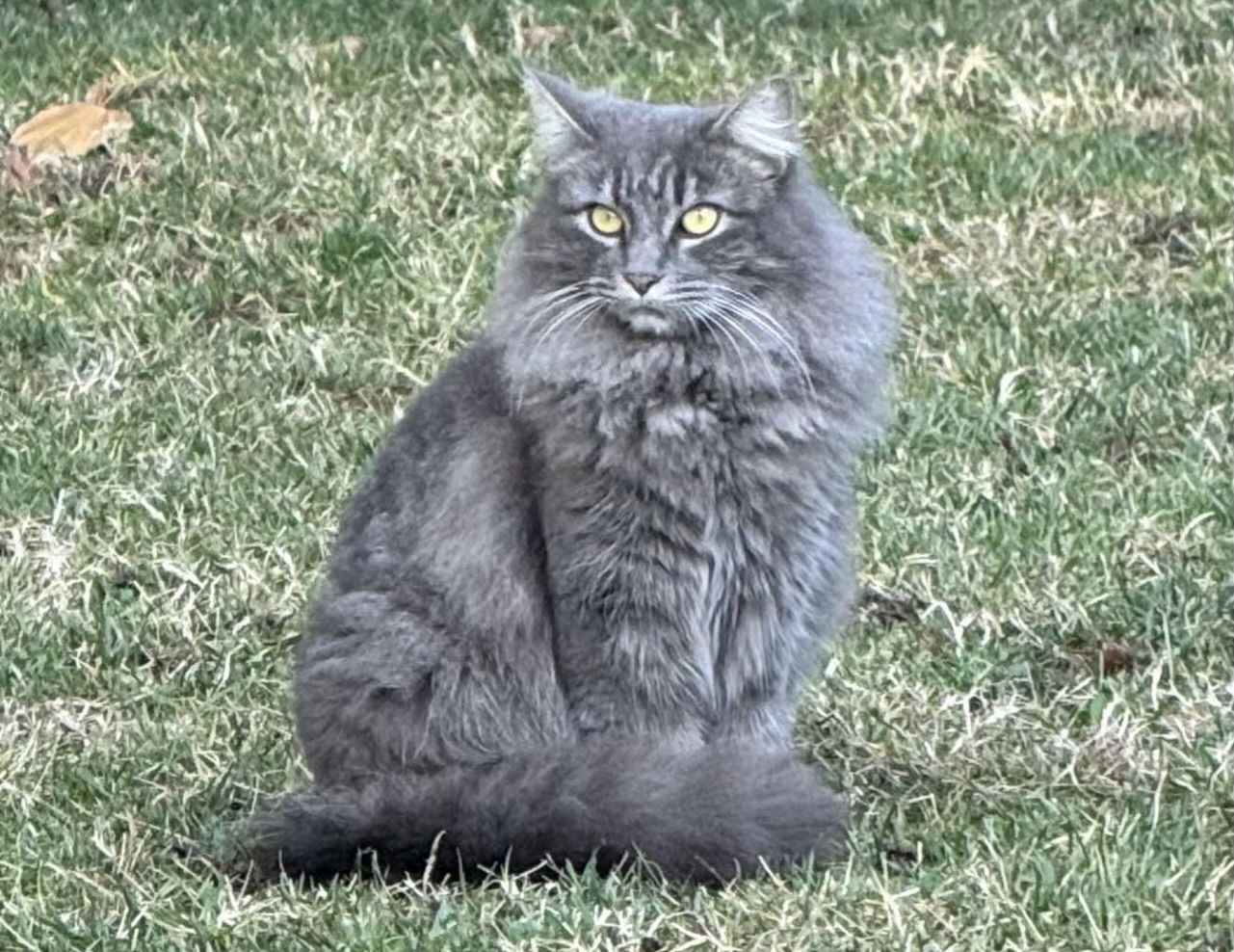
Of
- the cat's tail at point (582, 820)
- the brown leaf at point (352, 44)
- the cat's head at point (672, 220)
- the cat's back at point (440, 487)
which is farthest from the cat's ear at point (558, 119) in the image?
the brown leaf at point (352, 44)

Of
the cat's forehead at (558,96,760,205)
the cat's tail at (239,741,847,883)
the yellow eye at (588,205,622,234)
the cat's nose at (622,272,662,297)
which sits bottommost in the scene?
the cat's tail at (239,741,847,883)

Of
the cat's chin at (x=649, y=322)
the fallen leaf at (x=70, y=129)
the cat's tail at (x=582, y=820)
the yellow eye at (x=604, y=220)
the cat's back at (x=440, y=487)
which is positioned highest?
the yellow eye at (x=604, y=220)

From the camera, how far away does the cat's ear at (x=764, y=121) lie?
4102 millimetres

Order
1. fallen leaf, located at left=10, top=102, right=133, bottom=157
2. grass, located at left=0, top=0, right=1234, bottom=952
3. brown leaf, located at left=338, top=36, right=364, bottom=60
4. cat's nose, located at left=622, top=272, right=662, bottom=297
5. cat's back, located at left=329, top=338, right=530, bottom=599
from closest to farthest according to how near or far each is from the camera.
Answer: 1. grass, located at left=0, top=0, right=1234, bottom=952
2. cat's nose, located at left=622, top=272, right=662, bottom=297
3. cat's back, located at left=329, top=338, right=530, bottom=599
4. fallen leaf, located at left=10, top=102, right=133, bottom=157
5. brown leaf, located at left=338, top=36, right=364, bottom=60

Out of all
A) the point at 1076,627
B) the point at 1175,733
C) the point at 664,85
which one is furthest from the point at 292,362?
the point at 1175,733

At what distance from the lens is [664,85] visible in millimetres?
7797

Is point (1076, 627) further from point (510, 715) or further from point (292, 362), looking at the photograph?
point (292, 362)

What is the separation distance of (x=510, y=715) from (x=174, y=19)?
5.05 meters

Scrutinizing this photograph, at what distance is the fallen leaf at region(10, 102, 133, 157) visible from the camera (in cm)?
A: 756

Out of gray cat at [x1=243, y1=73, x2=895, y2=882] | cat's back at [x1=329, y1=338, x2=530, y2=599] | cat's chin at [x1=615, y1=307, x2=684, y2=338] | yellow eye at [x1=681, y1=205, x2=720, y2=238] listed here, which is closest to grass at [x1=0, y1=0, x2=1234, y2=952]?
gray cat at [x1=243, y1=73, x2=895, y2=882]

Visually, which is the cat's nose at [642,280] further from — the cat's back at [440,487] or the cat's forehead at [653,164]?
the cat's back at [440,487]

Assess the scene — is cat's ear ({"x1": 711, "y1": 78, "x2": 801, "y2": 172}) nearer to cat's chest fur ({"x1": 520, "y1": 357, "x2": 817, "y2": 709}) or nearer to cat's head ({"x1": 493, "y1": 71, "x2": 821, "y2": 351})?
cat's head ({"x1": 493, "y1": 71, "x2": 821, "y2": 351})

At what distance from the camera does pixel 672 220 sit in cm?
407

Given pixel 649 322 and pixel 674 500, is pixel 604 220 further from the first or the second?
pixel 674 500
